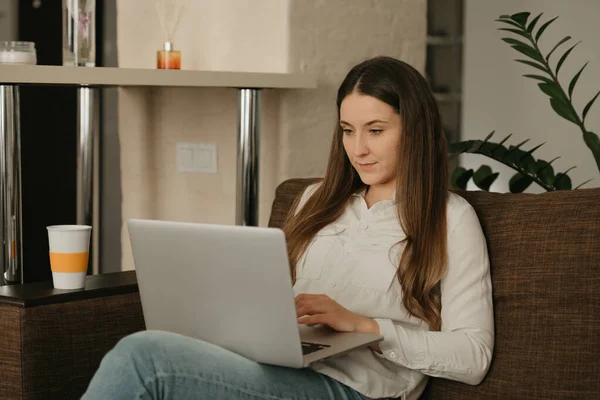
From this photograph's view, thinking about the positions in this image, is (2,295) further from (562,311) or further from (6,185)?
(562,311)

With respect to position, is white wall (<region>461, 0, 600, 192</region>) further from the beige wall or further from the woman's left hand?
the woman's left hand

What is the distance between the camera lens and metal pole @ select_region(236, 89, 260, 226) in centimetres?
281

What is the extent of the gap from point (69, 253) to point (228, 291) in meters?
0.53

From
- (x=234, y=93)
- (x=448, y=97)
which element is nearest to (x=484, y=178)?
(x=234, y=93)

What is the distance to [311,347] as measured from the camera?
167 centimetres

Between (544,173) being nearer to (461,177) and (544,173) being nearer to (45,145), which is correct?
(461,177)

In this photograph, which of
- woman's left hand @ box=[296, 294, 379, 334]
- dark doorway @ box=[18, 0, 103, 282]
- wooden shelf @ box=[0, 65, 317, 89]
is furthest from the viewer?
dark doorway @ box=[18, 0, 103, 282]

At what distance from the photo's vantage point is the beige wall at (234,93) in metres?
2.96

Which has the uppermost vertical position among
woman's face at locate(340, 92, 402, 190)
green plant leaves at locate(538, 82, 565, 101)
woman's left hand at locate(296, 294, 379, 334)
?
green plant leaves at locate(538, 82, 565, 101)

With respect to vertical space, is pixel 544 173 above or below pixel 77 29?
below

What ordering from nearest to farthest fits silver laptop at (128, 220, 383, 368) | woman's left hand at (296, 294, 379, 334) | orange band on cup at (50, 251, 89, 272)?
silver laptop at (128, 220, 383, 368) → woman's left hand at (296, 294, 379, 334) → orange band on cup at (50, 251, 89, 272)

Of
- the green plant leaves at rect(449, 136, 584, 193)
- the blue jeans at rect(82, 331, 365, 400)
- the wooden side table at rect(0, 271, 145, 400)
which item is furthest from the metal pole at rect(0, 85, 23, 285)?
the green plant leaves at rect(449, 136, 584, 193)

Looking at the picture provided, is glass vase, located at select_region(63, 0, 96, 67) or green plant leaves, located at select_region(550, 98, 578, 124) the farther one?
glass vase, located at select_region(63, 0, 96, 67)

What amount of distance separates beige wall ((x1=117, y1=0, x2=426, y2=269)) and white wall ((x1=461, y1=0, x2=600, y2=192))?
3.94ft
